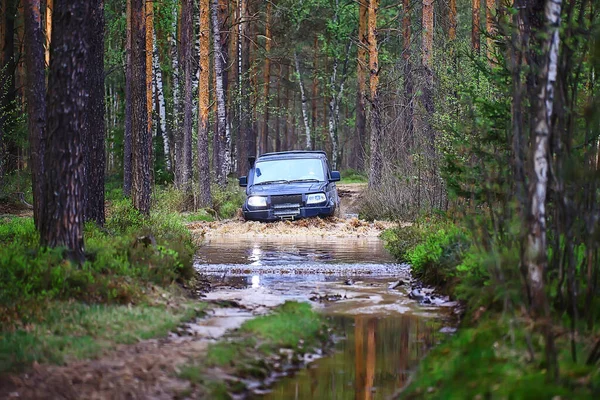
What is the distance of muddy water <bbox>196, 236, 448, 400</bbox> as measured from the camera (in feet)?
23.2

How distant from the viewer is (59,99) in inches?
393

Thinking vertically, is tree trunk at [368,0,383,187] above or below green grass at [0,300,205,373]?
above

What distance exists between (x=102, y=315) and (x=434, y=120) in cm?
1265

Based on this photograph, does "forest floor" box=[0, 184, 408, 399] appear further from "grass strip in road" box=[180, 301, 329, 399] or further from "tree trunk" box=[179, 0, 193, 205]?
"tree trunk" box=[179, 0, 193, 205]

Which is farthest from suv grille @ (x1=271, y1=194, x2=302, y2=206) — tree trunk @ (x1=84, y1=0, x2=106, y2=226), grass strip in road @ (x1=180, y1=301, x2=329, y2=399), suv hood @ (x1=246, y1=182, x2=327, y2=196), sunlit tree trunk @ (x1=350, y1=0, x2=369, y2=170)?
sunlit tree trunk @ (x1=350, y1=0, x2=369, y2=170)

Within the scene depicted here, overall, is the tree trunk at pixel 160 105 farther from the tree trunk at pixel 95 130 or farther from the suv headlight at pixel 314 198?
the tree trunk at pixel 95 130

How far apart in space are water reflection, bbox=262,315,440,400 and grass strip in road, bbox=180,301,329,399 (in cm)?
25

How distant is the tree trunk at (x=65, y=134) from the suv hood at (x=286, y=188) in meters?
13.7

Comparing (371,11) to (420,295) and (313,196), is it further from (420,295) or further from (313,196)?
(420,295)

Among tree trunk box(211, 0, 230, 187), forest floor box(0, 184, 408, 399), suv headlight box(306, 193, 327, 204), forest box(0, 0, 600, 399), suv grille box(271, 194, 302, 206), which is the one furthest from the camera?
tree trunk box(211, 0, 230, 187)

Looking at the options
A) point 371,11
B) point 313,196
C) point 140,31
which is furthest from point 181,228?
point 371,11

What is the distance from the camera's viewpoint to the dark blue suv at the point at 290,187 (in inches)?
930

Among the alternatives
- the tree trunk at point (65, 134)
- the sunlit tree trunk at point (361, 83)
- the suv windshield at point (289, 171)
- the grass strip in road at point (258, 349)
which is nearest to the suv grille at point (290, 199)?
the suv windshield at point (289, 171)

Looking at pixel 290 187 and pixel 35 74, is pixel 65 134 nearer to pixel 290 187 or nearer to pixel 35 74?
pixel 35 74
